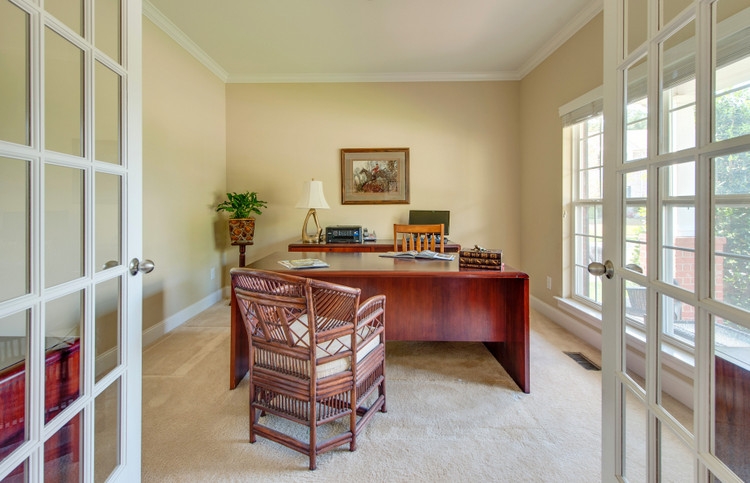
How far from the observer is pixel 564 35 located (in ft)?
9.29

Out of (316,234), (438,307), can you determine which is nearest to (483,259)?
(438,307)

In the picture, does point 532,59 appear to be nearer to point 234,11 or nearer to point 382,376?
point 234,11

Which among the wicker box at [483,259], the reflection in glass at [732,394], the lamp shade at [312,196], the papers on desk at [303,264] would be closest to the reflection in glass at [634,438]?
the reflection in glass at [732,394]

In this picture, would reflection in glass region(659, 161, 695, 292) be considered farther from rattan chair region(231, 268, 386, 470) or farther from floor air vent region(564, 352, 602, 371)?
floor air vent region(564, 352, 602, 371)

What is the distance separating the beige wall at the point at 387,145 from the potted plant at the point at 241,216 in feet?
1.20

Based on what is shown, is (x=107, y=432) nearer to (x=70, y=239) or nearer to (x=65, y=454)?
(x=65, y=454)

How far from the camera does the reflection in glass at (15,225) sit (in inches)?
29.1

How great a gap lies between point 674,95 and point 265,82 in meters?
3.95

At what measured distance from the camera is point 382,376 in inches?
66.4

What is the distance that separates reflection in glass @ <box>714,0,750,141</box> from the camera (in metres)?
0.60

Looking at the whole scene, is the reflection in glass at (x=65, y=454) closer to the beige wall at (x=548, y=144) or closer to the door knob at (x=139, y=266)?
the door knob at (x=139, y=266)

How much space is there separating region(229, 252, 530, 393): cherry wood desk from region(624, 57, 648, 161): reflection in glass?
1093 millimetres

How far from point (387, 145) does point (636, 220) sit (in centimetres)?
322

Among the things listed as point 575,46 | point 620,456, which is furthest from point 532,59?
point 620,456
